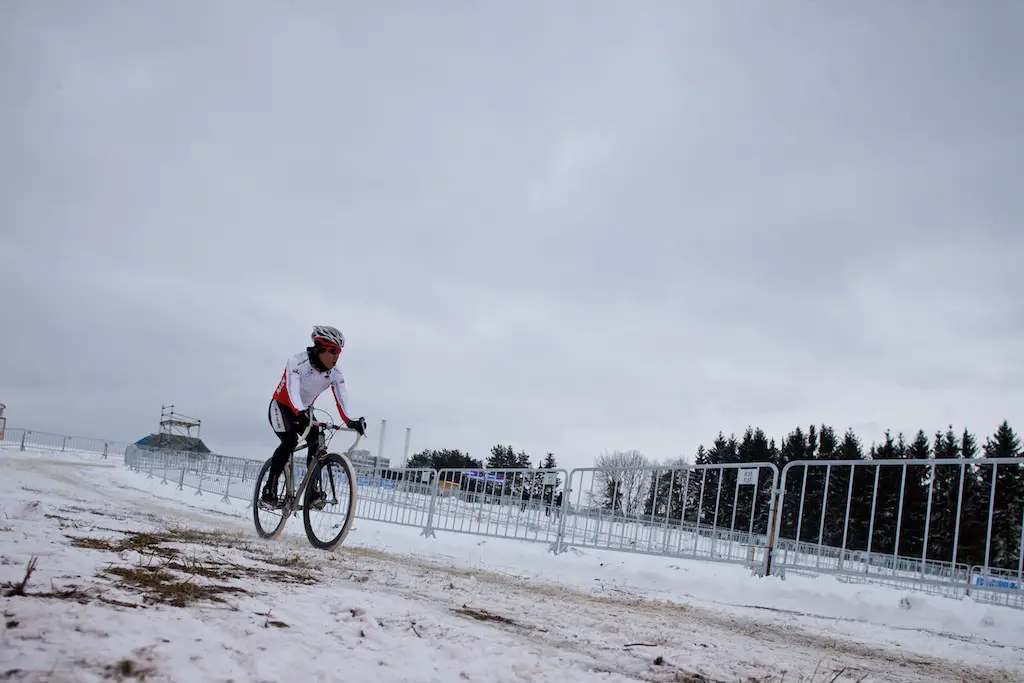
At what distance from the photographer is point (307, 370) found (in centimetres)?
721

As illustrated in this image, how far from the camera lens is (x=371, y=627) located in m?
2.71

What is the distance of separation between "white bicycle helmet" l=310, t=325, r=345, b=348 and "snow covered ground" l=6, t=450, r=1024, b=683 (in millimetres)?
2405

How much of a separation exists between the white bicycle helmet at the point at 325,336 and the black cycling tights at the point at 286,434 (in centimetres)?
77

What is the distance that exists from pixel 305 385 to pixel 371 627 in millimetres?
4848

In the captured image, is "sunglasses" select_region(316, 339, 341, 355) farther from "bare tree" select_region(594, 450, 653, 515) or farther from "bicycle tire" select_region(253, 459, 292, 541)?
"bare tree" select_region(594, 450, 653, 515)

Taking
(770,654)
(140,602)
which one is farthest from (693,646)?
(140,602)

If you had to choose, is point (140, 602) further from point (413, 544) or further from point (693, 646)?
point (413, 544)

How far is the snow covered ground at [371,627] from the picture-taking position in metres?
2.01

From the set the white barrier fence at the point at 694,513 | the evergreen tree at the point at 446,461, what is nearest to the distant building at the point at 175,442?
the evergreen tree at the point at 446,461

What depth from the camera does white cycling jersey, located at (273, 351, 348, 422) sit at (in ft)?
23.0

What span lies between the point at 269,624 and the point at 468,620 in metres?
1.16

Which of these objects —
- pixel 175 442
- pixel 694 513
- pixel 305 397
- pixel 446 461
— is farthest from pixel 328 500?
pixel 175 442

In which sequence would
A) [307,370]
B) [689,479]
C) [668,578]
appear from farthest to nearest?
[689,479]
[668,578]
[307,370]

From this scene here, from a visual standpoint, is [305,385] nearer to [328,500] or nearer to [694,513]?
[328,500]
